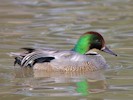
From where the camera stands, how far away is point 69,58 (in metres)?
12.2

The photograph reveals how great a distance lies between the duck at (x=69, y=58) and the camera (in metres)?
12.1

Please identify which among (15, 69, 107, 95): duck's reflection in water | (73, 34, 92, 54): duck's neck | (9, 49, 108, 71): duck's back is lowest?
(15, 69, 107, 95): duck's reflection in water

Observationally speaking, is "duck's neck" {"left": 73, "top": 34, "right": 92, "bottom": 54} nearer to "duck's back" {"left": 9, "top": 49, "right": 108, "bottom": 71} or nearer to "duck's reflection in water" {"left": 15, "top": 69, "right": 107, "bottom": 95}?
"duck's back" {"left": 9, "top": 49, "right": 108, "bottom": 71}

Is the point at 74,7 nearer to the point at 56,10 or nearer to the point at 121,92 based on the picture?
the point at 56,10

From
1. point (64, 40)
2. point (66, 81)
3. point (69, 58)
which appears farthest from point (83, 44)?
point (64, 40)

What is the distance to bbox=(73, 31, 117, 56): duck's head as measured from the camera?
490 inches

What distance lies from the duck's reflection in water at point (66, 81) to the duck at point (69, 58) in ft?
0.41

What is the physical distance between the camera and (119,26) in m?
16.9

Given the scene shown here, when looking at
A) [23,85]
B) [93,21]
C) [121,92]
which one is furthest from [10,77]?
[93,21]

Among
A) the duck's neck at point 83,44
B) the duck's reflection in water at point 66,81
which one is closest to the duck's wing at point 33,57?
the duck's reflection in water at point 66,81

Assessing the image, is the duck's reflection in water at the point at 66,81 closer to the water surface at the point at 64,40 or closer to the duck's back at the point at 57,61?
the water surface at the point at 64,40

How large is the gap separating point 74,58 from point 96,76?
24.3 inches

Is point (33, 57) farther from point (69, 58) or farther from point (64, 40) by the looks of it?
point (64, 40)

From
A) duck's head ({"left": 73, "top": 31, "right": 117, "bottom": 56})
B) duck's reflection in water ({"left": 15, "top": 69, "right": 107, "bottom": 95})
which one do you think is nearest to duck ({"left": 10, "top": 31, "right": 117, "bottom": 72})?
duck's head ({"left": 73, "top": 31, "right": 117, "bottom": 56})
